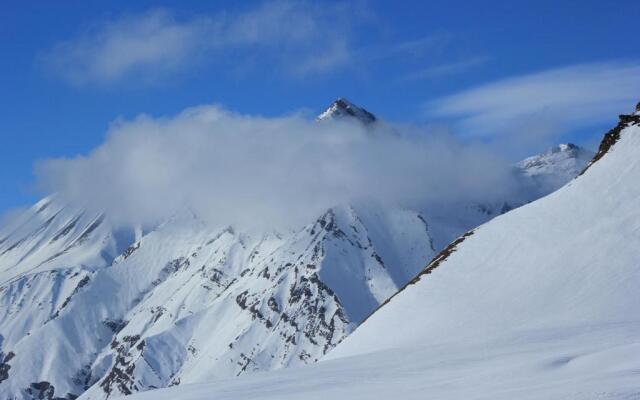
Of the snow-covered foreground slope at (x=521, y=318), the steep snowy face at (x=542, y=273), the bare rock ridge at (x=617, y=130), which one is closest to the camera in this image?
the snow-covered foreground slope at (x=521, y=318)

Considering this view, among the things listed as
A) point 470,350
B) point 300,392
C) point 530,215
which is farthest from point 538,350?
point 530,215

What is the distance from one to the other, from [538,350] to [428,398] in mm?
7626

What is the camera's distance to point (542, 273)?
5044cm

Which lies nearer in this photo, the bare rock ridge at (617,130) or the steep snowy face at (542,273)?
the steep snowy face at (542,273)

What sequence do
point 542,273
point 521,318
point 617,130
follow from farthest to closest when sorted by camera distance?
point 617,130
point 542,273
point 521,318

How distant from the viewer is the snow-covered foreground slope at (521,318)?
25906 millimetres

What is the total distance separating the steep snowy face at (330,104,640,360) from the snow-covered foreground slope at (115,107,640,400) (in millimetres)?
102

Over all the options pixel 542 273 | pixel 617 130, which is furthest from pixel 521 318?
pixel 617 130

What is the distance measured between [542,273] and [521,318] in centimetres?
555

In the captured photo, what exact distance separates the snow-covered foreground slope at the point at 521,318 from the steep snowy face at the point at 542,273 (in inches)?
4.0

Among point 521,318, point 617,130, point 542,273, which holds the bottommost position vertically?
point 521,318

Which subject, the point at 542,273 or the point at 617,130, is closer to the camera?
the point at 542,273

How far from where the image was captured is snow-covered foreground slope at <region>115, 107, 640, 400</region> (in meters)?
25.9

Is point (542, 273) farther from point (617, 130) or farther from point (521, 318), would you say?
point (617, 130)
